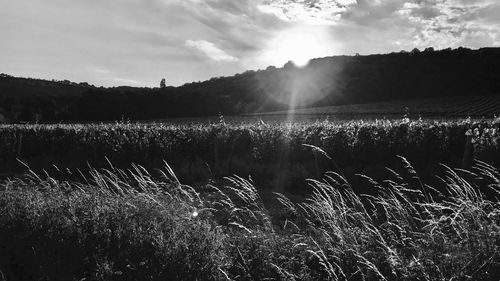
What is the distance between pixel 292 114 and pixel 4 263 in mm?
48591

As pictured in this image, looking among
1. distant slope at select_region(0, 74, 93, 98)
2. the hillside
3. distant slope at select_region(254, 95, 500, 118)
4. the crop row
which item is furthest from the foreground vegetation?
distant slope at select_region(0, 74, 93, 98)

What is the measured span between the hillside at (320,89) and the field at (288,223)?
45407mm

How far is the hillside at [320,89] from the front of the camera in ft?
200

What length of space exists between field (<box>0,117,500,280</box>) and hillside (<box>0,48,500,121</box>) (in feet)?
149

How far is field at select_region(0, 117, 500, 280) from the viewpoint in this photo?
5.43m

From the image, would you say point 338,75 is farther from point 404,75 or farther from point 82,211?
point 82,211

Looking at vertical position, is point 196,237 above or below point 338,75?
below

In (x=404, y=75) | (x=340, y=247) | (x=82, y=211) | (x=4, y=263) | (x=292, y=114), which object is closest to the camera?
(x=340, y=247)

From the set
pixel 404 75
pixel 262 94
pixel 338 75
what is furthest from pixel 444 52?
pixel 262 94

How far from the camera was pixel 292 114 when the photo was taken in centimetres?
5431

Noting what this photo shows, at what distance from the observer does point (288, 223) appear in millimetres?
10047

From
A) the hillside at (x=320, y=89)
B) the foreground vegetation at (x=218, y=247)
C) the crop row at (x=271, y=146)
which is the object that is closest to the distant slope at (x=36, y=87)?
the hillside at (x=320, y=89)

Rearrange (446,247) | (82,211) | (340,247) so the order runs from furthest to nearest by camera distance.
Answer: (82,211) → (340,247) → (446,247)

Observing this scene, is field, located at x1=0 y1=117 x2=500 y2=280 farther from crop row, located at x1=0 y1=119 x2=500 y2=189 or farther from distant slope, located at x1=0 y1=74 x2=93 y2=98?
distant slope, located at x1=0 y1=74 x2=93 y2=98
